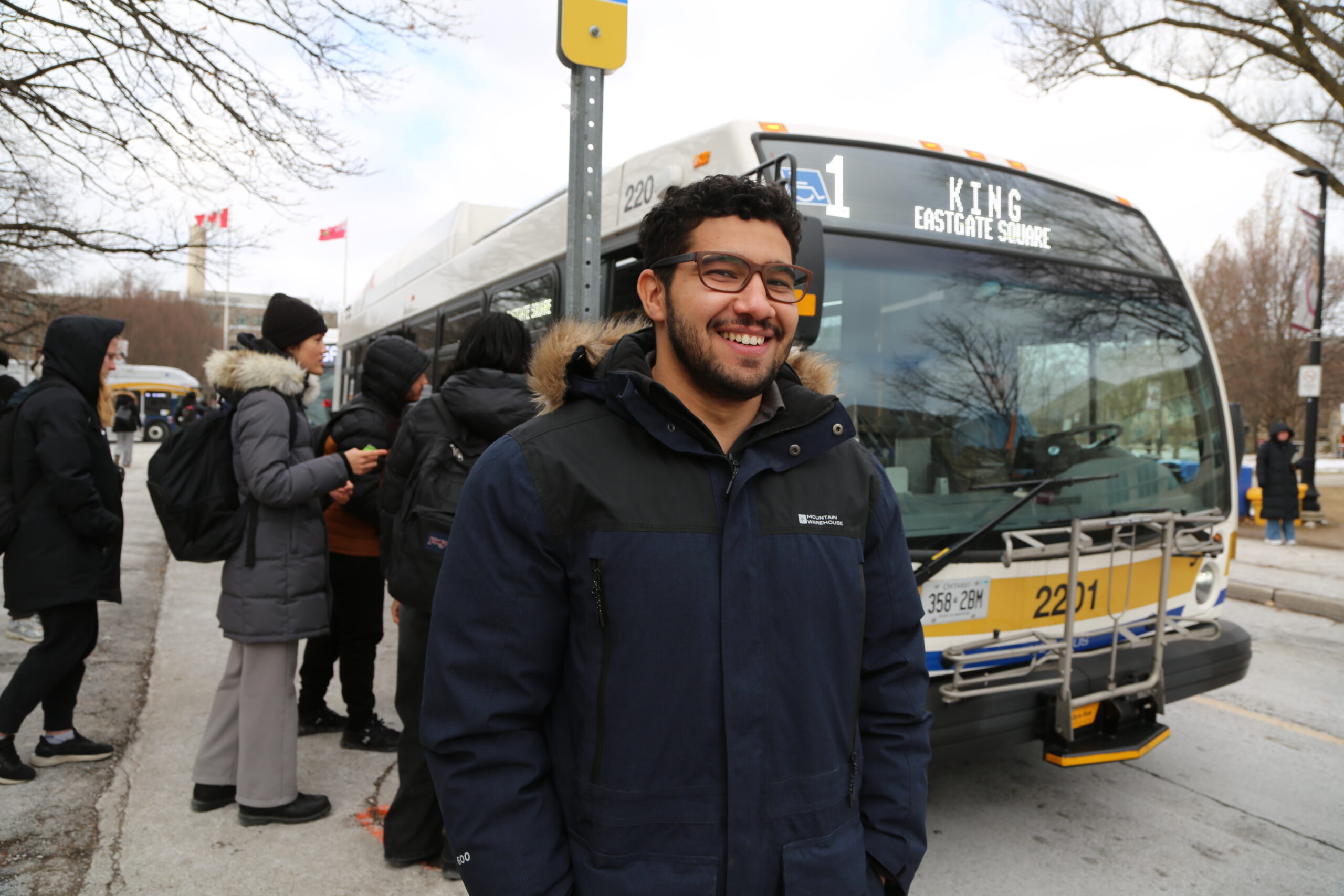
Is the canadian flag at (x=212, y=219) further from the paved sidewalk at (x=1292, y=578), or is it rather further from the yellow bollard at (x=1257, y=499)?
the yellow bollard at (x=1257, y=499)

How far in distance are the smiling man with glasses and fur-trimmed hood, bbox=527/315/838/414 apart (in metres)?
0.02

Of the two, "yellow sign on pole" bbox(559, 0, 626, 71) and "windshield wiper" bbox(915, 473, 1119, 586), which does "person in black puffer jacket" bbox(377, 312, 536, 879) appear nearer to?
"yellow sign on pole" bbox(559, 0, 626, 71)

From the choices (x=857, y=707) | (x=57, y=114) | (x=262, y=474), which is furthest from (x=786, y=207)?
(x=57, y=114)

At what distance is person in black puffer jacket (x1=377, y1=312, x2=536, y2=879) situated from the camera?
3.21 m

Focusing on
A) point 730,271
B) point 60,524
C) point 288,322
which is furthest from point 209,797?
point 730,271

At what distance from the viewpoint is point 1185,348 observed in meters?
4.27

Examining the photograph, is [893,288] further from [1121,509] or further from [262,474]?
[262,474]

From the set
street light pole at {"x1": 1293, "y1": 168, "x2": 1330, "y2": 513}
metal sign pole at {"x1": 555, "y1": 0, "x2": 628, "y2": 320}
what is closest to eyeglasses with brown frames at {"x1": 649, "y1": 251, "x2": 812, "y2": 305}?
metal sign pole at {"x1": 555, "y1": 0, "x2": 628, "y2": 320}

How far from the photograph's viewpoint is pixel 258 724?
11.5 ft

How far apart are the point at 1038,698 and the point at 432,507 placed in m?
2.44

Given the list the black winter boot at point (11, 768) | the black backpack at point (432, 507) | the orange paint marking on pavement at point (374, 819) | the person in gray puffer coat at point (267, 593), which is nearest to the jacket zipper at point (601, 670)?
the black backpack at point (432, 507)

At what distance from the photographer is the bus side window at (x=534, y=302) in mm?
5176

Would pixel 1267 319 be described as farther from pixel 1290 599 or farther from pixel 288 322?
pixel 288 322

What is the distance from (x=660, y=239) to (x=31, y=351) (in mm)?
16112
